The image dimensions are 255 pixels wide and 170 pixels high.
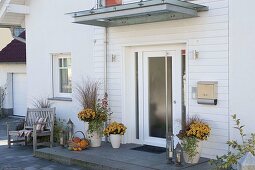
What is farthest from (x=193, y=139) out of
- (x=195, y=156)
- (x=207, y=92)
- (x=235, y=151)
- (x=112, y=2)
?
(x=112, y=2)

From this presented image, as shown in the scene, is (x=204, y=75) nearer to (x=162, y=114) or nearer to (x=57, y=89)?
(x=162, y=114)

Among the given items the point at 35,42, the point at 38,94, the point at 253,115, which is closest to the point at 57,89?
the point at 38,94

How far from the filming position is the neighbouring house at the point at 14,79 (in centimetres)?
1717

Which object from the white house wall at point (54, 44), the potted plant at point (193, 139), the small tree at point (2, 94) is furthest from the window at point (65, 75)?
the small tree at point (2, 94)

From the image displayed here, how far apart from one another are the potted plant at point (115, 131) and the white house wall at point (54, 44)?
172cm

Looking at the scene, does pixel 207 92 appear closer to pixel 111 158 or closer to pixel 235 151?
pixel 235 151

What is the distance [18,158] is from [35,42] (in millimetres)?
3919

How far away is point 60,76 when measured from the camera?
468 inches

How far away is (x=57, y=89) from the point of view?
38.9 ft

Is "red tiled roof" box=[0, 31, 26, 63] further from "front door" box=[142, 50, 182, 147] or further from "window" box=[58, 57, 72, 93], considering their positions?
"front door" box=[142, 50, 182, 147]

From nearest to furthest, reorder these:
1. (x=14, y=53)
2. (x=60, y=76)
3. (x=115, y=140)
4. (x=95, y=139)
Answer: (x=115, y=140) < (x=95, y=139) < (x=60, y=76) < (x=14, y=53)

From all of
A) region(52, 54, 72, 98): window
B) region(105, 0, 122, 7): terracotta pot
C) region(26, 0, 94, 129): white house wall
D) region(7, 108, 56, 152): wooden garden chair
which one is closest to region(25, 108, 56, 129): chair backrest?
region(7, 108, 56, 152): wooden garden chair

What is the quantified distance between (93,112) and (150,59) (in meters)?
1.70

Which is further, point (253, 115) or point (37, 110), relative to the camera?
point (37, 110)
